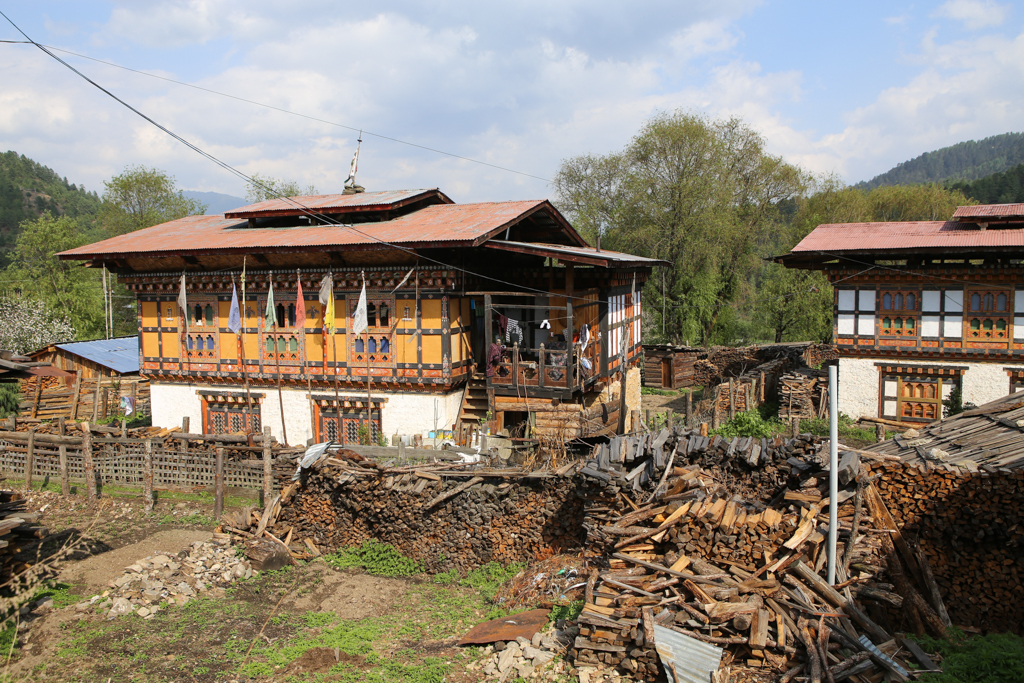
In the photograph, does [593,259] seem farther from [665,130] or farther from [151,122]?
[665,130]

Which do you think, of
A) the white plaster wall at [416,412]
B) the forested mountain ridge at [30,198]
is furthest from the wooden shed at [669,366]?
the forested mountain ridge at [30,198]

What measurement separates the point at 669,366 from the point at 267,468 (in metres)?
25.0

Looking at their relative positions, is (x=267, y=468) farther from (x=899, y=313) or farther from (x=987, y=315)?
(x=987, y=315)

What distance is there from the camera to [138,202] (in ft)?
169

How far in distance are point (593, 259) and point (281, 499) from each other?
385 inches

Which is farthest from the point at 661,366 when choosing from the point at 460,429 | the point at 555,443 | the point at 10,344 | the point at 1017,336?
the point at 10,344

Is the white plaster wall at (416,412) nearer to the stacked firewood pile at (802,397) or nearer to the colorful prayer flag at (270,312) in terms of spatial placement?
the colorful prayer flag at (270,312)

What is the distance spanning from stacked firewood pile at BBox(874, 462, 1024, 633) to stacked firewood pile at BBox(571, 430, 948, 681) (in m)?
0.41

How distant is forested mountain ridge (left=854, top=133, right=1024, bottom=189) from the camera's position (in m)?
136

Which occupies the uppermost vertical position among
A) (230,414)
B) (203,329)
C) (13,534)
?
(203,329)

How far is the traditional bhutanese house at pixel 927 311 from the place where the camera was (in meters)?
21.4

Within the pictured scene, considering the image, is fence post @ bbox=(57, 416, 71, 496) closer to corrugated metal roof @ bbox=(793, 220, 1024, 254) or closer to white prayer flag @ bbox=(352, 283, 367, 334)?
white prayer flag @ bbox=(352, 283, 367, 334)

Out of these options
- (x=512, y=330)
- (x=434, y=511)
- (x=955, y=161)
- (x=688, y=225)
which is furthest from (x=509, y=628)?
(x=955, y=161)

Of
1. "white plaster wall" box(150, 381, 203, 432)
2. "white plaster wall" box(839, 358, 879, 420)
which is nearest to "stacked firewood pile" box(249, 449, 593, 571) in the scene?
"white plaster wall" box(150, 381, 203, 432)
